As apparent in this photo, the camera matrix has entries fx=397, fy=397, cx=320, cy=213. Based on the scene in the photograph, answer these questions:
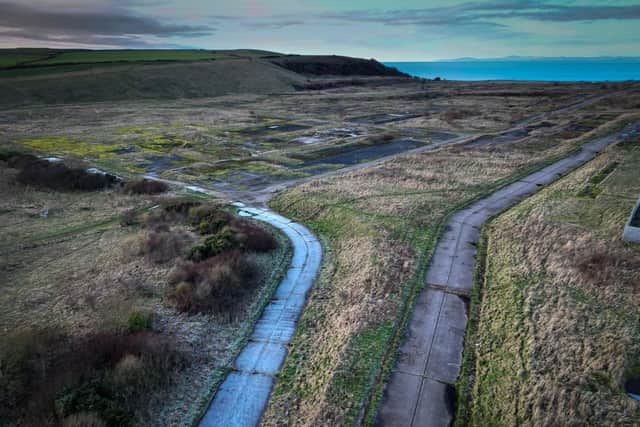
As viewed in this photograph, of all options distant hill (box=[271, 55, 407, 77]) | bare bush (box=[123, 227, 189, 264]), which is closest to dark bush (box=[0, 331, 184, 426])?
bare bush (box=[123, 227, 189, 264])

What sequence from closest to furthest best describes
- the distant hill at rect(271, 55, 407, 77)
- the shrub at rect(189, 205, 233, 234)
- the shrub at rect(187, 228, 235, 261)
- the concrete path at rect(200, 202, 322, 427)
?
the concrete path at rect(200, 202, 322, 427) < the shrub at rect(187, 228, 235, 261) < the shrub at rect(189, 205, 233, 234) < the distant hill at rect(271, 55, 407, 77)

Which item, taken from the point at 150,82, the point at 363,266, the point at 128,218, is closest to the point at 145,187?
the point at 128,218

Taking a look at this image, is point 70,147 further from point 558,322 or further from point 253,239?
point 558,322

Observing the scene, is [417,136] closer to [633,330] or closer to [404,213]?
[404,213]

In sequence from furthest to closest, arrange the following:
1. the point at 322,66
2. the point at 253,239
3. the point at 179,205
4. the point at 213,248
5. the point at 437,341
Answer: the point at 322,66 < the point at 179,205 < the point at 253,239 < the point at 213,248 < the point at 437,341

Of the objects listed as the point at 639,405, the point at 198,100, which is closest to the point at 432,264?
the point at 639,405

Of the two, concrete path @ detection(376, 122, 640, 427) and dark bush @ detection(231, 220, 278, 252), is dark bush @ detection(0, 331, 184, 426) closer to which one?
concrete path @ detection(376, 122, 640, 427)

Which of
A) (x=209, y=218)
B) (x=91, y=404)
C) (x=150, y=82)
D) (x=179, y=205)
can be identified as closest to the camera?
(x=91, y=404)
